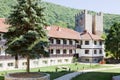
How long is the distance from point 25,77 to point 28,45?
341cm

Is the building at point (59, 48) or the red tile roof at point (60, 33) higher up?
the red tile roof at point (60, 33)

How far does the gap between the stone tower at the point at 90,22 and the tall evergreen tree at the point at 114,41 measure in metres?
18.1

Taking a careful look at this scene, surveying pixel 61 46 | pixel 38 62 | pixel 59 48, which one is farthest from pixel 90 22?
pixel 38 62

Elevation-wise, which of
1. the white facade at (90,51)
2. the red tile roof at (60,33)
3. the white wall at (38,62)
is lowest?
the white wall at (38,62)

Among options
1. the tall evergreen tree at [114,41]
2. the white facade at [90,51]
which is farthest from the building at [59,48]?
the tall evergreen tree at [114,41]

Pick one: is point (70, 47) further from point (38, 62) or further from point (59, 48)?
point (38, 62)

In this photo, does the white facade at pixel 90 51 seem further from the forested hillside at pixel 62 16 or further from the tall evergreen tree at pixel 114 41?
the forested hillside at pixel 62 16

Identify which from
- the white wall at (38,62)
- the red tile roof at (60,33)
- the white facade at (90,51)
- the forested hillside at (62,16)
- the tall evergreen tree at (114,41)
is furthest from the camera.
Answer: the forested hillside at (62,16)

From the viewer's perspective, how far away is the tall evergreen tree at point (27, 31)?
28.5m

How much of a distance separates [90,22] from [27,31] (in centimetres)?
5804

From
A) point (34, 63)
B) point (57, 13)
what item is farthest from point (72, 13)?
point (34, 63)

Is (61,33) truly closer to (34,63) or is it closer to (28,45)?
(34,63)

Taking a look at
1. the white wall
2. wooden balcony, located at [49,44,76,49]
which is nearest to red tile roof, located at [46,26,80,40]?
wooden balcony, located at [49,44,76,49]

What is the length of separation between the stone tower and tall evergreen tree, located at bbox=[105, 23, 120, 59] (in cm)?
1814
